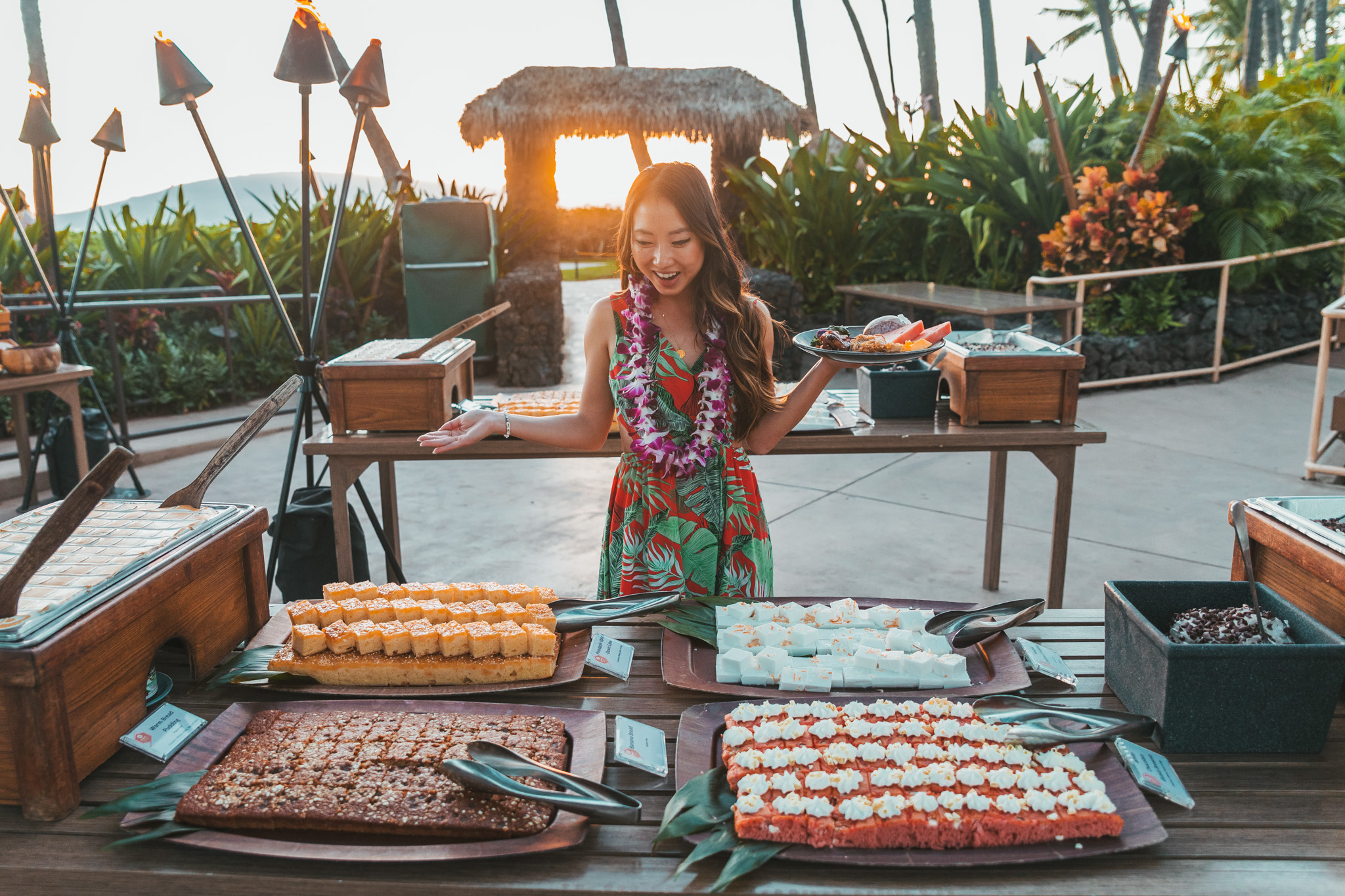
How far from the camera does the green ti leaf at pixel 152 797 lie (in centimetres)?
106

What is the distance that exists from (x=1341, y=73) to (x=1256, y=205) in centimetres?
526

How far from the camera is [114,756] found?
1.22 meters

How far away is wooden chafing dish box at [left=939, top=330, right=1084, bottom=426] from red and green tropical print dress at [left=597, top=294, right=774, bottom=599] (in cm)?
88

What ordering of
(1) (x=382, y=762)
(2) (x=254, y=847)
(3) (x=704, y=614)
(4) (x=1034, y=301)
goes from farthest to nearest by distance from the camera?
(4) (x=1034, y=301), (3) (x=704, y=614), (1) (x=382, y=762), (2) (x=254, y=847)

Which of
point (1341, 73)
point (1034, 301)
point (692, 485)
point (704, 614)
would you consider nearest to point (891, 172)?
point (1034, 301)

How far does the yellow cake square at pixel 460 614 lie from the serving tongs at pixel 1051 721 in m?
0.76

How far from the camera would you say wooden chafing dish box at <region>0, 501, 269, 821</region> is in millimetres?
1069

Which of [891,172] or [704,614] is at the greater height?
[891,172]

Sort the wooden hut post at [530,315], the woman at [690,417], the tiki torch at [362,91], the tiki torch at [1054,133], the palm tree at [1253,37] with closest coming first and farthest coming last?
1. the woman at [690,417]
2. the tiki torch at [362,91]
3. the tiki torch at [1054,133]
4. the wooden hut post at [530,315]
5. the palm tree at [1253,37]

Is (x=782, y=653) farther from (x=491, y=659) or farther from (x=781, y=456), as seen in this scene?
(x=781, y=456)

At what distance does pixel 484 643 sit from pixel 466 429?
2.30 feet

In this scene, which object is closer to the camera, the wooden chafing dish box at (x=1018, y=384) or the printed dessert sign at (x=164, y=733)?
the printed dessert sign at (x=164, y=733)

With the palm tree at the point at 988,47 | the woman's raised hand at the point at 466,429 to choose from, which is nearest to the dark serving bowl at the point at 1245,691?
the woman's raised hand at the point at 466,429

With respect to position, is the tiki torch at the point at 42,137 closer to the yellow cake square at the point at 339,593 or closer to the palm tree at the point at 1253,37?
the yellow cake square at the point at 339,593
